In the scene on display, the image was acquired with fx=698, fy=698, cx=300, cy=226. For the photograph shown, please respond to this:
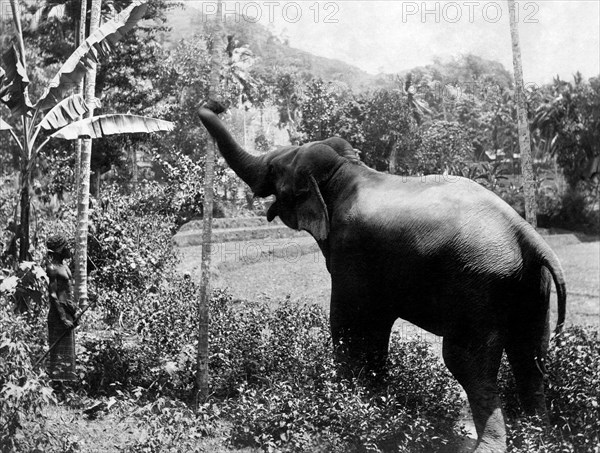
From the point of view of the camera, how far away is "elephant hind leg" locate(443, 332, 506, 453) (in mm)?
5035

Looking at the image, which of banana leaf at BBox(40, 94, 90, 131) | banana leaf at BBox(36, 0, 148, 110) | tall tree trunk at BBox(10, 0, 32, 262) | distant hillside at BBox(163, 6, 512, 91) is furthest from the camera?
distant hillside at BBox(163, 6, 512, 91)

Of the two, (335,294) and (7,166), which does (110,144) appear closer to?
(7,166)

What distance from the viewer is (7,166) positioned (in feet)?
63.6

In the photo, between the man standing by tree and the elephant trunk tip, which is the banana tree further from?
the elephant trunk tip

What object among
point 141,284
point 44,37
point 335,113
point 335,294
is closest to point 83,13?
point 141,284

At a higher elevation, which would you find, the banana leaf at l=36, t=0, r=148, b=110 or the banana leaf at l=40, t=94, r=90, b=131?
the banana leaf at l=36, t=0, r=148, b=110

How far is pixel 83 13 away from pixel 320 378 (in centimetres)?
698

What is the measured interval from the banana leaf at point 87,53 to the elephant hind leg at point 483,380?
4.74 m

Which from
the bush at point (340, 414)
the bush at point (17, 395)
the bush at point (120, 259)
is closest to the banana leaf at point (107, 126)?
the bush at point (17, 395)

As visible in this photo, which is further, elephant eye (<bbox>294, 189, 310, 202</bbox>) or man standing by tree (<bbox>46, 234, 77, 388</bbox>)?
man standing by tree (<bbox>46, 234, 77, 388</bbox>)

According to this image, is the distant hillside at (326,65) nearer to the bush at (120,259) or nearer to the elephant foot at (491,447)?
the bush at (120,259)

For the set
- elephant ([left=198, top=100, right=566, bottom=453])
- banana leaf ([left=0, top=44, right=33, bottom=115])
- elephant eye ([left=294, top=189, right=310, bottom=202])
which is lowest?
elephant ([left=198, top=100, right=566, bottom=453])

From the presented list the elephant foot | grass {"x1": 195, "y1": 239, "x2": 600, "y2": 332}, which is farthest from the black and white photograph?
grass {"x1": 195, "y1": 239, "x2": 600, "y2": 332}

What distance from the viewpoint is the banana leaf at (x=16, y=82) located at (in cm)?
675
